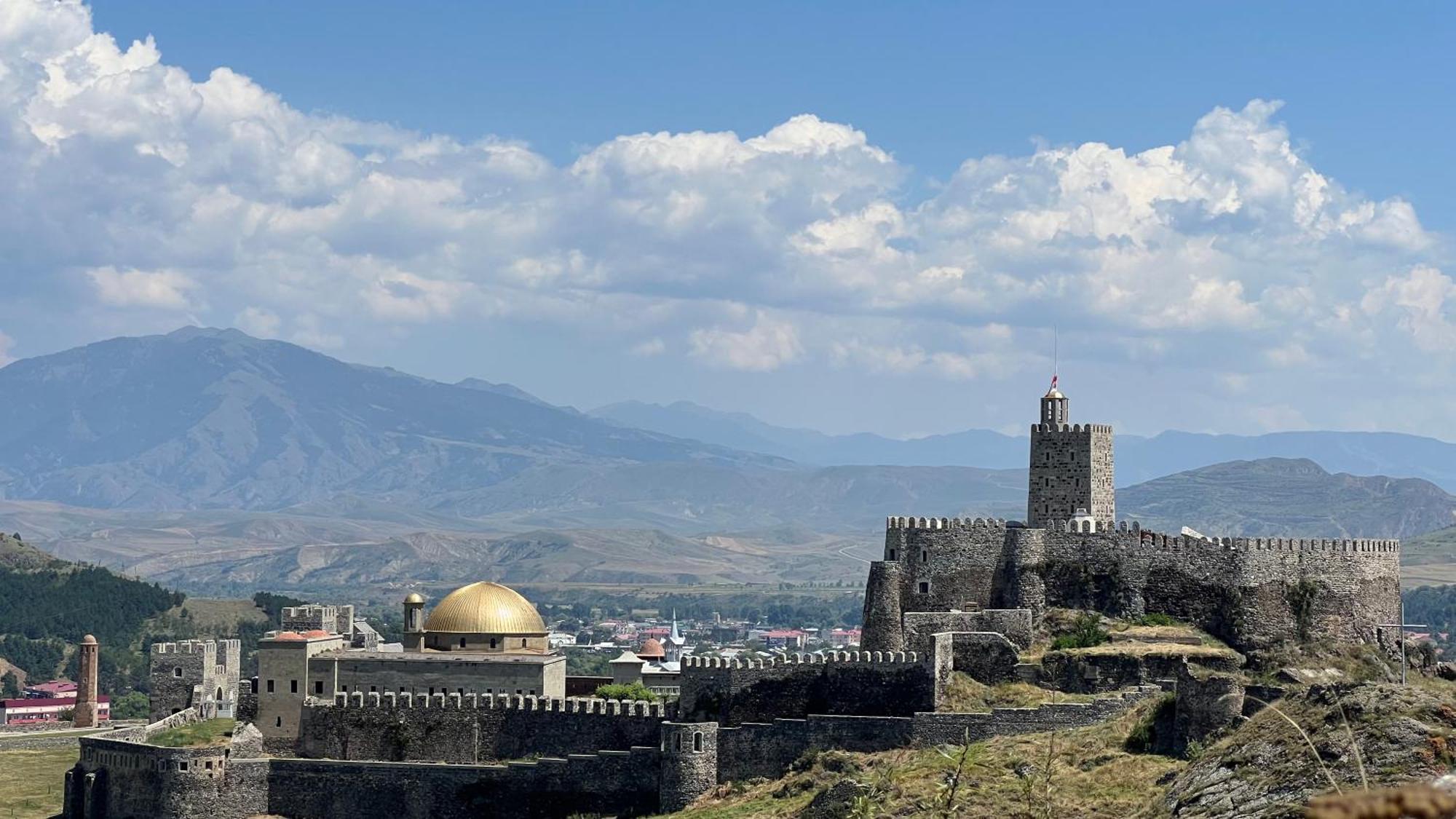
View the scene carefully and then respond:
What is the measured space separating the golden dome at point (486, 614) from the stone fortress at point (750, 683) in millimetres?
100

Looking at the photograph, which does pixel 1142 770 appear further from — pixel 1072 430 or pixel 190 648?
pixel 190 648

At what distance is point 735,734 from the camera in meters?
68.6

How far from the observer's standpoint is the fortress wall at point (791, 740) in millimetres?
66812

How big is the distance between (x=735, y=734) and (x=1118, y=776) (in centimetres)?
1637

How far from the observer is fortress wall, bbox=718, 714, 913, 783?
6681 cm

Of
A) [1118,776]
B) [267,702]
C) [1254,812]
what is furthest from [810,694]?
[1254,812]

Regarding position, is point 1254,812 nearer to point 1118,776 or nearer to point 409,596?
point 1118,776

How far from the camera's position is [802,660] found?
235 feet

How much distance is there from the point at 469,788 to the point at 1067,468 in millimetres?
24556

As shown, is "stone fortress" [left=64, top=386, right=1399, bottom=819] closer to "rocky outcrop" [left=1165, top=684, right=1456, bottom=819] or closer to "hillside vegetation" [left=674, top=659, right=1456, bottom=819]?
"hillside vegetation" [left=674, top=659, right=1456, bottom=819]

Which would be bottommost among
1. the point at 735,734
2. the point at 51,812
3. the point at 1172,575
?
the point at 51,812

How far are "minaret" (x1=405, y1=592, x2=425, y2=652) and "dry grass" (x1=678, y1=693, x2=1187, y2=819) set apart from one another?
1703cm

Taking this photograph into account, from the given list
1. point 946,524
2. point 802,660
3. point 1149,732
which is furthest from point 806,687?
point 1149,732

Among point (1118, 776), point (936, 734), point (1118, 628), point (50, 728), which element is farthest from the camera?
point (50, 728)
